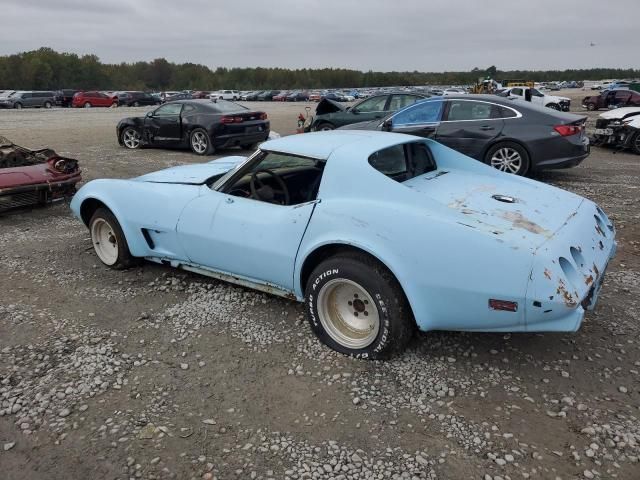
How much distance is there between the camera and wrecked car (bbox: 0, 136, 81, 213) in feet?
21.5

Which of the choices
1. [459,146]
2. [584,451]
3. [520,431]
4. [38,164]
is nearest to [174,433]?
[520,431]

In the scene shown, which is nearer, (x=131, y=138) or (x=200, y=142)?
(x=200, y=142)

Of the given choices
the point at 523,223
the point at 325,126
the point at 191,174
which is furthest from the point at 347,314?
the point at 325,126

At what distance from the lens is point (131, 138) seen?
1316cm

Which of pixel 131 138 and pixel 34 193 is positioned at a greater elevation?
pixel 131 138

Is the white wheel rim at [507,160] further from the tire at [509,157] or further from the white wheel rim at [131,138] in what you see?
the white wheel rim at [131,138]

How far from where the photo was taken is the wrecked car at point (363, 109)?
38.5ft

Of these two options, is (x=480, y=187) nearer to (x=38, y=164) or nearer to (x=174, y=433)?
(x=174, y=433)

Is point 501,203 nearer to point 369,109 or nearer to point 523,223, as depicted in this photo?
point 523,223

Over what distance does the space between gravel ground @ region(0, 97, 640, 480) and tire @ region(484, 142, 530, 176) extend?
3.97 m

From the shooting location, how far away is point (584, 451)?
8.09ft

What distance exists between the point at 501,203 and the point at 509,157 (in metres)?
5.42

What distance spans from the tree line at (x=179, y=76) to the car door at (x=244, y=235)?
192 feet

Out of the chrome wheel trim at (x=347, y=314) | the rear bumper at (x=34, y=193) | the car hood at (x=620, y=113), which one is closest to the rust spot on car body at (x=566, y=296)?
the chrome wheel trim at (x=347, y=314)
